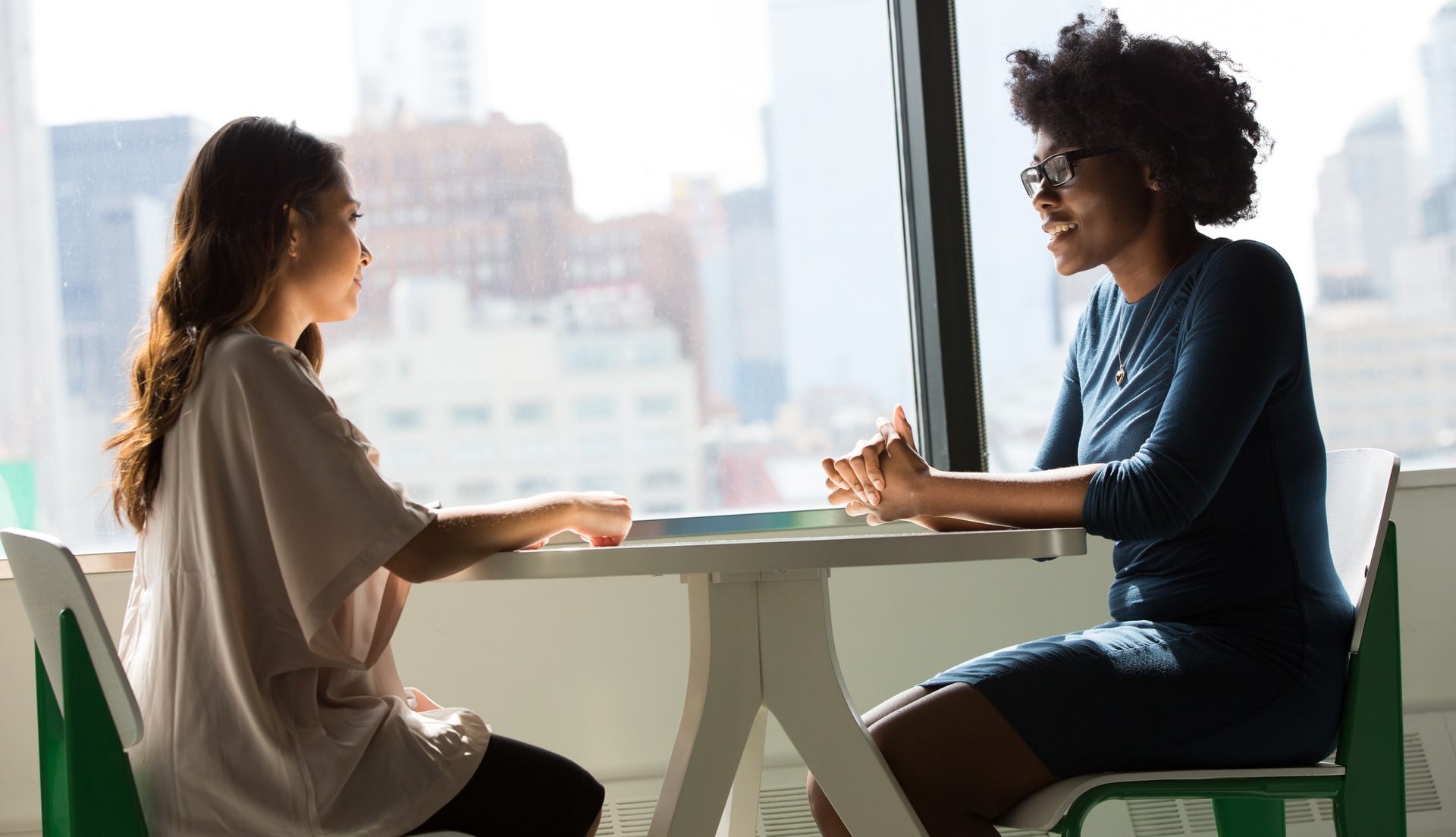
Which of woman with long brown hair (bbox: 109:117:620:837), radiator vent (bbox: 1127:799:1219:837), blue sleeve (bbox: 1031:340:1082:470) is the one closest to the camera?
woman with long brown hair (bbox: 109:117:620:837)

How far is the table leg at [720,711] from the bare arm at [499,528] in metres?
0.20

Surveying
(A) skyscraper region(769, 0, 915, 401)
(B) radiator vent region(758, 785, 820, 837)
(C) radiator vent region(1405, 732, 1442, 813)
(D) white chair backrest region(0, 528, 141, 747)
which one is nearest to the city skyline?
(A) skyscraper region(769, 0, 915, 401)

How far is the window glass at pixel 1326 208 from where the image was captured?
106 inches

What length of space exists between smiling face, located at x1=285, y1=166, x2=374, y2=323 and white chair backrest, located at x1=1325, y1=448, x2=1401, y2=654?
1289 mm

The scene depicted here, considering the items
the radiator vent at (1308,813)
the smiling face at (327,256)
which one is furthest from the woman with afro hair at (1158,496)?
the radiator vent at (1308,813)

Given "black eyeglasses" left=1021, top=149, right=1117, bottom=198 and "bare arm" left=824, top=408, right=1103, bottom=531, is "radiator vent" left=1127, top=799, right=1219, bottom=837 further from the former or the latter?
"black eyeglasses" left=1021, top=149, right=1117, bottom=198

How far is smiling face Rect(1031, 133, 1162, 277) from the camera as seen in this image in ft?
5.67

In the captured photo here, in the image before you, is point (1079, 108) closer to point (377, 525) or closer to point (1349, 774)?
point (1349, 774)

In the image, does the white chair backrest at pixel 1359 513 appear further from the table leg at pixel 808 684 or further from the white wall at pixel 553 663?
the white wall at pixel 553 663

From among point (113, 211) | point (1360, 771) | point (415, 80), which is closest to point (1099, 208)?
point (1360, 771)

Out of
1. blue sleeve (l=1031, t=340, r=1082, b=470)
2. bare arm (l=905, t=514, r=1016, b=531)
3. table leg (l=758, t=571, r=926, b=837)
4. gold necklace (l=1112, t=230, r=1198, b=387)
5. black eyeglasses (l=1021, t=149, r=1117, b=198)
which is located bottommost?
table leg (l=758, t=571, r=926, b=837)

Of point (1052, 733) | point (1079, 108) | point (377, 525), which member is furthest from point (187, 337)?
point (1079, 108)

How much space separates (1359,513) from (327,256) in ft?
4.44

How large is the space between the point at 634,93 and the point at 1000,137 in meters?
0.83
